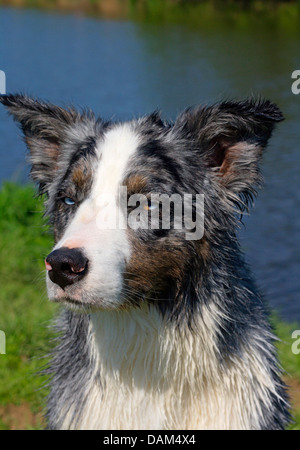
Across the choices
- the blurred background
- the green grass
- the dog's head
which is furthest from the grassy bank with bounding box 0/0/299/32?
the dog's head

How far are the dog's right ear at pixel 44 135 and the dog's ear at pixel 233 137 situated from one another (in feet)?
2.27

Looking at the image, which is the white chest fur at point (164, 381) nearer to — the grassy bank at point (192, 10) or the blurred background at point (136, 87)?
the blurred background at point (136, 87)

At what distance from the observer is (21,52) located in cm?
1612

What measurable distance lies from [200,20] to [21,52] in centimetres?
879

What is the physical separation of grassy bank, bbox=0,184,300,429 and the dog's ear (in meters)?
1.10

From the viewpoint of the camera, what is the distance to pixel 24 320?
5.58 m

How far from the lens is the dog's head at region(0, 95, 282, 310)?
3000 mm

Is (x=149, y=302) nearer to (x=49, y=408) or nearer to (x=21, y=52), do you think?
(x=49, y=408)

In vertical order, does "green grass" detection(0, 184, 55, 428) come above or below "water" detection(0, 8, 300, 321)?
below

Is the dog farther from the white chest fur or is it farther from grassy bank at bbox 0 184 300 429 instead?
grassy bank at bbox 0 184 300 429

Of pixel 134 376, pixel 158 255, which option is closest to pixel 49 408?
pixel 134 376

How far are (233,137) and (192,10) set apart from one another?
22478 mm

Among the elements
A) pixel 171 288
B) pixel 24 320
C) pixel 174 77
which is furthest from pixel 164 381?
pixel 174 77

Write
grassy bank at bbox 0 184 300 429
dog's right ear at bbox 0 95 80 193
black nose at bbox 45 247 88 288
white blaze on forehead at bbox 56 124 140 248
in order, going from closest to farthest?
black nose at bbox 45 247 88 288
white blaze on forehead at bbox 56 124 140 248
dog's right ear at bbox 0 95 80 193
grassy bank at bbox 0 184 300 429
